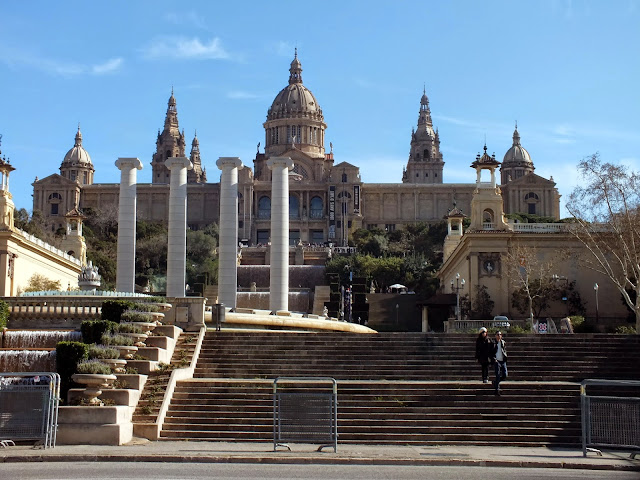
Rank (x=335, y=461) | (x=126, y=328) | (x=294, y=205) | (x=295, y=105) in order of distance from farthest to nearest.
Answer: (x=295, y=105) → (x=294, y=205) → (x=126, y=328) → (x=335, y=461)

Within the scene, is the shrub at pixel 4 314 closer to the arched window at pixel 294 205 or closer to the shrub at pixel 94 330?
the shrub at pixel 94 330

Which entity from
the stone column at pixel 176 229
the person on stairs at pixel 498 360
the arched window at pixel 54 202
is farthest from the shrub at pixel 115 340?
the arched window at pixel 54 202

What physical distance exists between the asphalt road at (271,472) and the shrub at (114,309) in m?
10.9

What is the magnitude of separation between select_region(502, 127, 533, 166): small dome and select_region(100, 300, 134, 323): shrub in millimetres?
162018

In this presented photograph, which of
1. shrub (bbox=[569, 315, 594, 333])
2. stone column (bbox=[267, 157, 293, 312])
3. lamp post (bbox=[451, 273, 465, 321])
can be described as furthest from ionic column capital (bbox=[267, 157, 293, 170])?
shrub (bbox=[569, 315, 594, 333])

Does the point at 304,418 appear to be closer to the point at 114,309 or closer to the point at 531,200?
the point at 114,309

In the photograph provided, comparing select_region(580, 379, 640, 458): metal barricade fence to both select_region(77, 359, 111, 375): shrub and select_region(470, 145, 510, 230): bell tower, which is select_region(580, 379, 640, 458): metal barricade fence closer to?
select_region(77, 359, 111, 375): shrub

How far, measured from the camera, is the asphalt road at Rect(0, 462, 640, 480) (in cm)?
1805

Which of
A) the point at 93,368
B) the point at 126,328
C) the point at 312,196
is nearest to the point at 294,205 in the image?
the point at 312,196

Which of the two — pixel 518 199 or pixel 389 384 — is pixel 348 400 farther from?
pixel 518 199

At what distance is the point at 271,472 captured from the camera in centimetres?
1886

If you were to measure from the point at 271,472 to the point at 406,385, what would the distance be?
27.8 ft

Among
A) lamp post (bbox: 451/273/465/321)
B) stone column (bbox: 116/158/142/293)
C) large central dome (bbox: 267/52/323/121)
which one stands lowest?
lamp post (bbox: 451/273/465/321)

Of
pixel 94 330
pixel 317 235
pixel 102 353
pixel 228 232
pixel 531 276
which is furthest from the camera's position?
pixel 317 235
